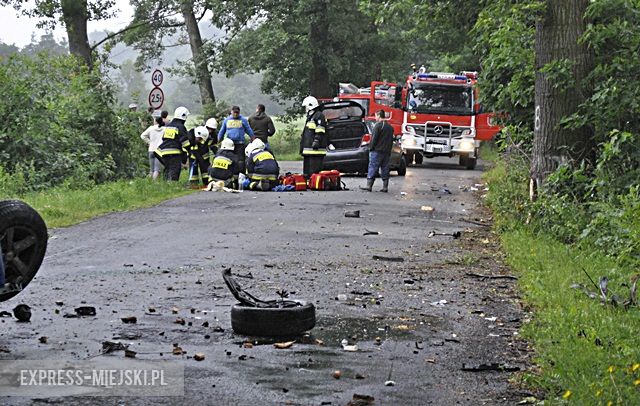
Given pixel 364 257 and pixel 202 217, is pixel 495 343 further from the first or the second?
pixel 202 217

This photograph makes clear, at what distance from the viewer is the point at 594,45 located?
1691 cm

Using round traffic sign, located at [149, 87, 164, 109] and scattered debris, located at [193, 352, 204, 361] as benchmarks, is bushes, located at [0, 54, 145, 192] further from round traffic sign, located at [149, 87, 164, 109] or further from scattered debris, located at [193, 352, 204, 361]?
scattered debris, located at [193, 352, 204, 361]

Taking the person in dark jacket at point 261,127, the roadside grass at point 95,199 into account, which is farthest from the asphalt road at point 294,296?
the person in dark jacket at point 261,127

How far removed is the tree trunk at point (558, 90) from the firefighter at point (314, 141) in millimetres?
9361

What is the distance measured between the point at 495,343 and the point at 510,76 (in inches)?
534

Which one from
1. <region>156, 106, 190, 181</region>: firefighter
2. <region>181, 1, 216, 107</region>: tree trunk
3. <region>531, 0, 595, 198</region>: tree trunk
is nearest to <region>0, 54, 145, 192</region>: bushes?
<region>156, 106, 190, 181</region>: firefighter

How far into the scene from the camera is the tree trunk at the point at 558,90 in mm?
17156

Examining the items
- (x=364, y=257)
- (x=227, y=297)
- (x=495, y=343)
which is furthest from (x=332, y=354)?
(x=364, y=257)

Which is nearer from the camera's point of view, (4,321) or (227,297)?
(4,321)

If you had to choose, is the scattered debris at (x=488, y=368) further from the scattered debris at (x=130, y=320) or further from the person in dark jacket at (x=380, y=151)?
the person in dark jacket at (x=380, y=151)

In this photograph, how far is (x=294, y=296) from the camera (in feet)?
34.6

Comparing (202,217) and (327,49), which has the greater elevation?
(327,49)

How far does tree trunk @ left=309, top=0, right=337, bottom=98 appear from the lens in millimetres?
50438

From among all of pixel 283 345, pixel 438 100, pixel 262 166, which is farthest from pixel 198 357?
pixel 438 100
